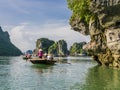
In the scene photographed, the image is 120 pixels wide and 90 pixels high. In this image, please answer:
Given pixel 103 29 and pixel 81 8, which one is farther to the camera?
pixel 81 8

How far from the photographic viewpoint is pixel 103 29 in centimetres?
5372

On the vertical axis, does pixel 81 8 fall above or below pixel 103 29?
above

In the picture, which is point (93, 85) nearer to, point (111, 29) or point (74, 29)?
point (111, 29)

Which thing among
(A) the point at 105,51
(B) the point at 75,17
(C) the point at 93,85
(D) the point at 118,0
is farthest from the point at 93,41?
(C) the point at 93,85

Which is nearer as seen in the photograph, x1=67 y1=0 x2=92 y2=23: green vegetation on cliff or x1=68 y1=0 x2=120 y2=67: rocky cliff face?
x1=68 y1=0 x2=120 y2=67: rocky cliff face

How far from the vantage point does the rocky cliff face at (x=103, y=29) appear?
4694 cm

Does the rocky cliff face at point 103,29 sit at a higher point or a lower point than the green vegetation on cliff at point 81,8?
lower

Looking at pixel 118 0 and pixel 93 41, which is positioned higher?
pixel 118 0

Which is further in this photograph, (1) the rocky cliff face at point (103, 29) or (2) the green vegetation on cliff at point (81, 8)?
(2) the green vegetation on cliff at point (81, 8)

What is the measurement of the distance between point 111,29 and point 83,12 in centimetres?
1040

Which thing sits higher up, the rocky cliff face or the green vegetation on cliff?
the green vegetation on cliff

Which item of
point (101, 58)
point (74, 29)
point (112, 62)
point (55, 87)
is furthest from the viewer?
point (74, 29)

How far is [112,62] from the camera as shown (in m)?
56.0

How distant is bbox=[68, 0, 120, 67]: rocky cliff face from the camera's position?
4694 centimetres
